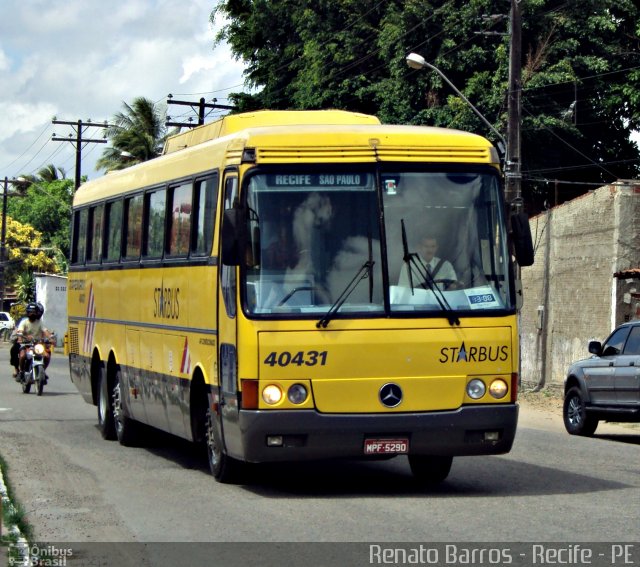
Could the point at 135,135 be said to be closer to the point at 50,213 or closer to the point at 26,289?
the point at 26,289

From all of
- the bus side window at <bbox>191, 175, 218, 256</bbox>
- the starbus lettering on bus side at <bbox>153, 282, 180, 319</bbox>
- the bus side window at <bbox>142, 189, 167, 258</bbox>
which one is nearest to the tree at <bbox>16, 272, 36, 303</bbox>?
the bus side window at <bbox>142, 189, 167, 258</bbox>

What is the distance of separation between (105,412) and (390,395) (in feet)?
22.3

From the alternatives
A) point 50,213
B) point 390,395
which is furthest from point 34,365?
point 50,213

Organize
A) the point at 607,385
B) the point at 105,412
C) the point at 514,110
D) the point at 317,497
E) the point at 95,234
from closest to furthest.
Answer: the point at 317,497
the point at 105,412
the point at 95,234
the point at 607,385
the point at 514,110

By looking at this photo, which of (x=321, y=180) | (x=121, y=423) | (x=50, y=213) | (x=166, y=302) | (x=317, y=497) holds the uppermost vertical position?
(x=50, y=213)

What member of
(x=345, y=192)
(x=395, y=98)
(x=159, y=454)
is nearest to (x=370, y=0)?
(x=395, y=98)

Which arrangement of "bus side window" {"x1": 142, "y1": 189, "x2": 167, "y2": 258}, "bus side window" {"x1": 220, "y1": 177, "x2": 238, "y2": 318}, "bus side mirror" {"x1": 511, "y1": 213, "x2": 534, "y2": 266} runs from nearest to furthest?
1. "bus side window" {"x1": 220, "y1": 177, "x2": 238, "y2": 318}
2. "bus side mirror" {"x1": 511, "y1": 213, "x2": 534, "y2": 266}
3. "bus side window" {"x1": 142, "y1": 189, "x2": 167, "y2": 258}

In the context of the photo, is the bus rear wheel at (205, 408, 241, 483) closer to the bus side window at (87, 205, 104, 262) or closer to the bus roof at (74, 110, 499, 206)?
the bus roof at (74, 110, 499, 206)

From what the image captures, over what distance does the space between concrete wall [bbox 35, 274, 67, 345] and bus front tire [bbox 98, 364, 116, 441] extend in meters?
45.0

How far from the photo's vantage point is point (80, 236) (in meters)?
19.2

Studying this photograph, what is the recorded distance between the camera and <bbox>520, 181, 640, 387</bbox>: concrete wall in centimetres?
2834

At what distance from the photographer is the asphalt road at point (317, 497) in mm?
9375

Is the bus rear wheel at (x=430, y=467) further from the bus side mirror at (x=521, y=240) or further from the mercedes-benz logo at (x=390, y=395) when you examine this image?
the bus side mirror at (x=521, y=240)

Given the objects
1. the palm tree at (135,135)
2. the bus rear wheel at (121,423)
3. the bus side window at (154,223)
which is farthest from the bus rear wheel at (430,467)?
the palm tree at (135,135)
